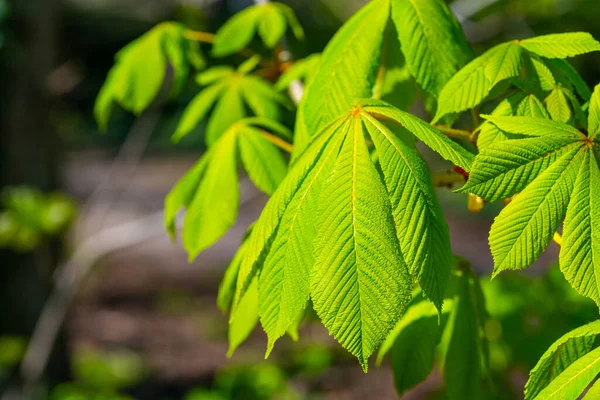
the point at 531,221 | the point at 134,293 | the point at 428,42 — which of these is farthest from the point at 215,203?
the point at 134,293

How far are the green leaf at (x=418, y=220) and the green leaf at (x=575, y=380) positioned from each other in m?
0.15

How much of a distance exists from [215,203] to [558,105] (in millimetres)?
532

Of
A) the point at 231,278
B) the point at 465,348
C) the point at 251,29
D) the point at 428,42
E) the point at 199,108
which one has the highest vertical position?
the point at 428,42

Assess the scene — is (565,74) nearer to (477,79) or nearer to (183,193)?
(477,79)

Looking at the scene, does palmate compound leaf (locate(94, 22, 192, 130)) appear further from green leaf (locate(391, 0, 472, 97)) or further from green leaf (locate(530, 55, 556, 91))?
green leaf (locate(530, 55, 556, 91))

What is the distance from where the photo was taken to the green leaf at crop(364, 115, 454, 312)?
584 mm

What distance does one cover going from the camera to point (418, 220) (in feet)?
1.95

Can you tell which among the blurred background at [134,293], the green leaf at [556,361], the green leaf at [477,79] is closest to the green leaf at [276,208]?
the green leaf at [477,79]

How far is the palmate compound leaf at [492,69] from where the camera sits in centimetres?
72

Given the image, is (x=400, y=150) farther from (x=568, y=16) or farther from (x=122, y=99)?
(x=568, y=16)

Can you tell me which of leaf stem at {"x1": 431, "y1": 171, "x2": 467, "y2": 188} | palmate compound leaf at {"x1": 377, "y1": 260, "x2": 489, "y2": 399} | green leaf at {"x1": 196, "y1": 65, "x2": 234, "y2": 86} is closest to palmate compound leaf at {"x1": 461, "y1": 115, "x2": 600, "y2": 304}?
leaf stem at {"x1": 431, "y1": 171, "x2": 467, "y2": 188}

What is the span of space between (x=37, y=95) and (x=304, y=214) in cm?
271

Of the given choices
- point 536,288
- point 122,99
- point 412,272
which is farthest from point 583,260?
point 536,288

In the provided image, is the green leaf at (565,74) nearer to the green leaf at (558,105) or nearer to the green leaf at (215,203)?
the green leaf at (558,105)
